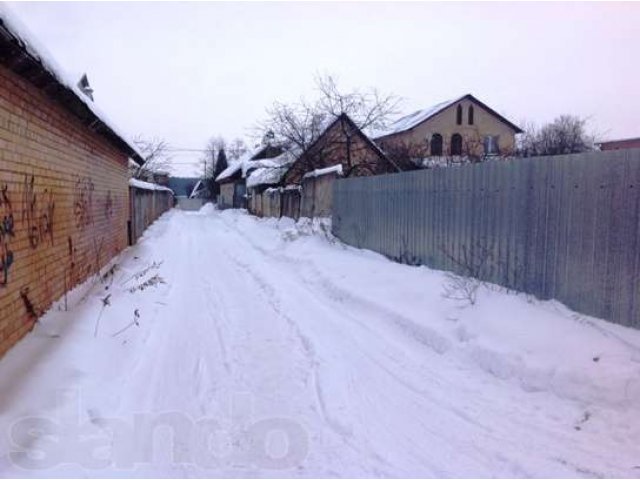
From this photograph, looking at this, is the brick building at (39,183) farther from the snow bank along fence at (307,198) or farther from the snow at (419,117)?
the snow at (419,117)

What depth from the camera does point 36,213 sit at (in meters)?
6.66

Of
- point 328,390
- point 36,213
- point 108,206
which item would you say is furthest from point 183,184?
point 328,390

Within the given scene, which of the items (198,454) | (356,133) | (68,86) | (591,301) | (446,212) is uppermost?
(356,133)

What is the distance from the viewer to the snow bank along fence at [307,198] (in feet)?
66.0

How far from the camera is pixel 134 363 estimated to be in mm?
5902

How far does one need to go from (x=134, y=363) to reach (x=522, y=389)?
12.4 feet

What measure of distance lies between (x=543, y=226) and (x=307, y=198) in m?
16.9

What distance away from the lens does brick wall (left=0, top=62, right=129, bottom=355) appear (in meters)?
5.61

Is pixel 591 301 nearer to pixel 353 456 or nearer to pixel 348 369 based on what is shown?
pixel 348 369

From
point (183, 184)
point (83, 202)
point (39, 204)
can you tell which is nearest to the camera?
point (39, 204)

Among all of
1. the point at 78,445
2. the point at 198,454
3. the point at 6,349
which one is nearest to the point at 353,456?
the point at 198,454

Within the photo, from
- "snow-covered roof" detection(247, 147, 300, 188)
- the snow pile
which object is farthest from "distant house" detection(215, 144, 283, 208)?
"snow-covered roof" detection(247, 147, 300, 188)

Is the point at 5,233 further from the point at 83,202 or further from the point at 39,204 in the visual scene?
the point at 83,202

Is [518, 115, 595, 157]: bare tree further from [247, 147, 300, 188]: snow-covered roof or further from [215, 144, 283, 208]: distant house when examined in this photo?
[215, 144, 283, 208]: distant house
